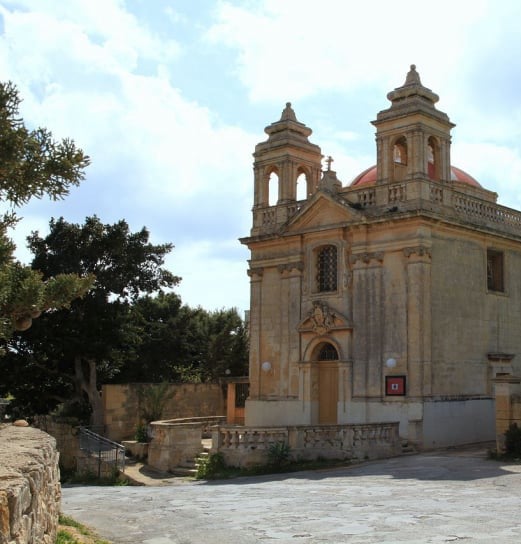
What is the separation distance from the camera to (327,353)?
26562mm

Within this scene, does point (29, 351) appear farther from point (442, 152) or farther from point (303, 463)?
point (442, 152)

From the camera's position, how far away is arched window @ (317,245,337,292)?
26.4 m

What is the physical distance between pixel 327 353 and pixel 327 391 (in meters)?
1.26

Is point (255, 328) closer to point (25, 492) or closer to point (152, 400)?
point (152, 400)

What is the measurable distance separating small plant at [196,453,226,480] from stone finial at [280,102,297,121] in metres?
13.3

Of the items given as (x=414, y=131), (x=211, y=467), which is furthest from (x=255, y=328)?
(x=414, y=131)

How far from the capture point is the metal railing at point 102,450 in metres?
24.1

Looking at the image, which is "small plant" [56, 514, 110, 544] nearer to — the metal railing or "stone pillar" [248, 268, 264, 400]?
the metal railing

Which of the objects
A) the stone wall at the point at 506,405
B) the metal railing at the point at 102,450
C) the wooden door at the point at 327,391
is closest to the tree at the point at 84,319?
the metal railing at the point at 102,450

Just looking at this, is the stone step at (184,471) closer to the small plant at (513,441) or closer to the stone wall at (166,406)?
the stone wall at (166,406)

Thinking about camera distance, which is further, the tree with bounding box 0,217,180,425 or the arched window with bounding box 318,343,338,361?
the tree with bounding box 0,217,180,425

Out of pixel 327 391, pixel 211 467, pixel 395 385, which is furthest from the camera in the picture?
pixel 327 391

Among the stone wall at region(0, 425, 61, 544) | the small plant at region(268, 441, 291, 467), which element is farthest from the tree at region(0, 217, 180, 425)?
the stone wall at region(0, 425, 61, 544)

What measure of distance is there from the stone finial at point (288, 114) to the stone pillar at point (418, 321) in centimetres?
801
